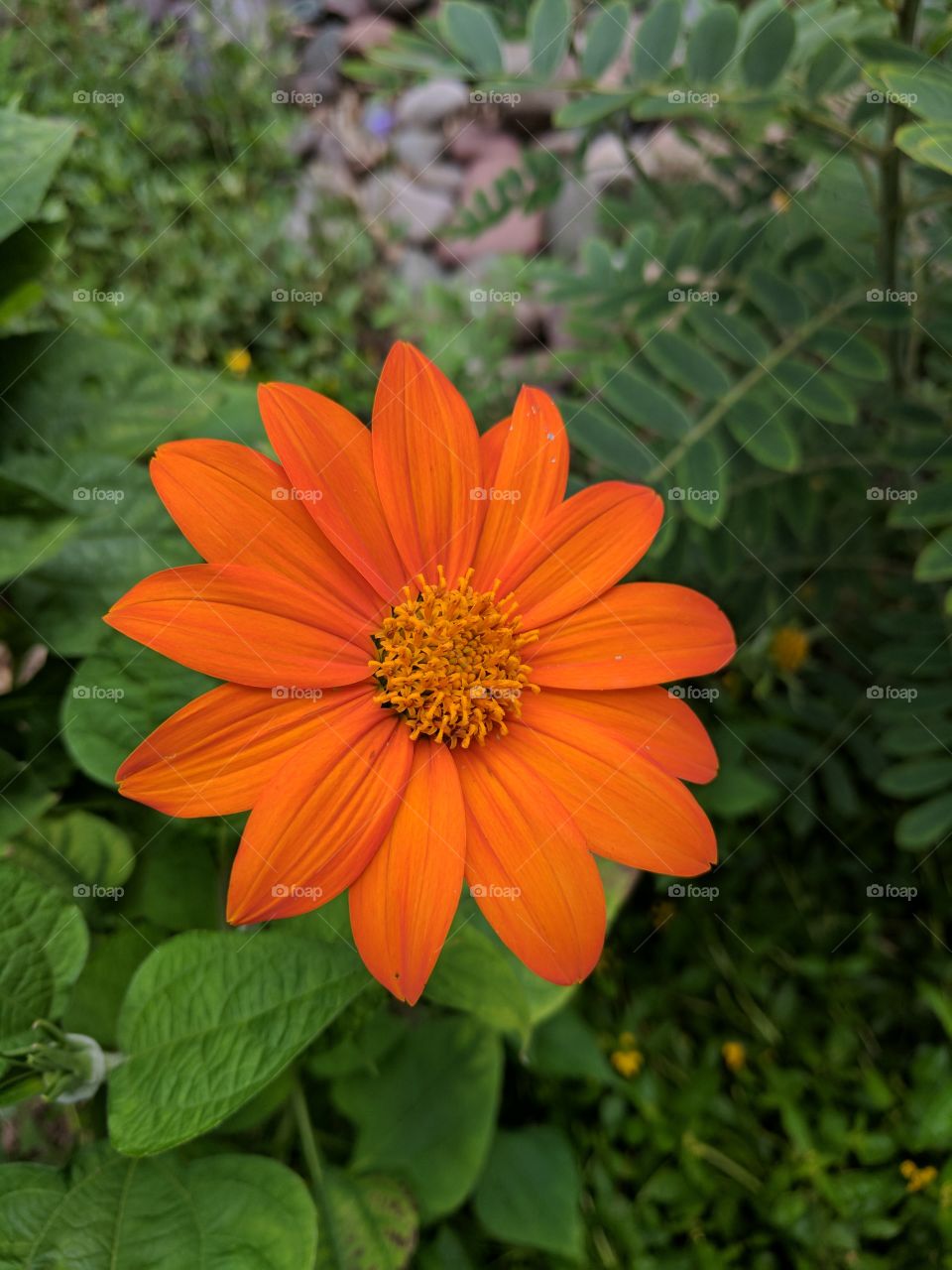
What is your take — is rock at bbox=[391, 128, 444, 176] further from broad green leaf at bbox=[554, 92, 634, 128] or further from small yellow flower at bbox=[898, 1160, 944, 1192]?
small yellow flower at bbox=[898, 1160, 944, 1192]

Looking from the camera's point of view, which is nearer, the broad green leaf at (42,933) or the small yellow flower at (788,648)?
the broad green leaf at (42,933)

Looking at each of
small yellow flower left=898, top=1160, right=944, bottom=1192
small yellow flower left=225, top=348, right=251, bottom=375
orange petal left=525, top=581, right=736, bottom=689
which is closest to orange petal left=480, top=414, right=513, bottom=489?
orange petal left=525, top=581, right=736, bottom=689

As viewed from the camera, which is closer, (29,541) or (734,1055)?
(29,541)

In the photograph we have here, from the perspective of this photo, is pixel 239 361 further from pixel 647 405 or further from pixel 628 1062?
pixel 628 1062

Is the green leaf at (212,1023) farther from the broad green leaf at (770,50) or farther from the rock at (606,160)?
the rock at (606,160)

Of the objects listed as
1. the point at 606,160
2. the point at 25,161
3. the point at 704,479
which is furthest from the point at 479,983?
the point at 606,160

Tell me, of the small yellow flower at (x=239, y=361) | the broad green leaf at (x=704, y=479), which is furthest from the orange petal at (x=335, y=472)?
the small yellow flower at (x=239, y=361)

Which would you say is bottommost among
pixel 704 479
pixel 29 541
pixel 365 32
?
pixel 29 541

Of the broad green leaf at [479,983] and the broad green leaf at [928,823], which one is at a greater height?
the broad green leaf at [479,983]
